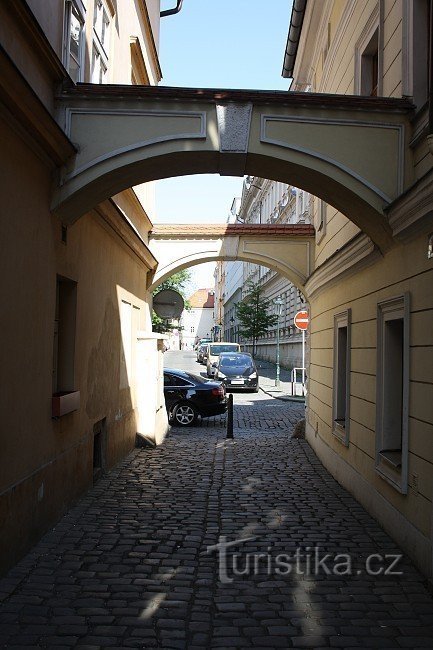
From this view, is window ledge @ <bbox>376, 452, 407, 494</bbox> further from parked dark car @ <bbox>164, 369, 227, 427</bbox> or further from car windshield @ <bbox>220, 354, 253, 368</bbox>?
car windshield @ <bbox>220, 354, 253, 368</bbox>

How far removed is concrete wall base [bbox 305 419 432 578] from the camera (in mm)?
5539

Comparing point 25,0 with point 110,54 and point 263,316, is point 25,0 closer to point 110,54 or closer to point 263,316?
point 110,54

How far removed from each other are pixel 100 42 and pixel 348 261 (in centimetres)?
450

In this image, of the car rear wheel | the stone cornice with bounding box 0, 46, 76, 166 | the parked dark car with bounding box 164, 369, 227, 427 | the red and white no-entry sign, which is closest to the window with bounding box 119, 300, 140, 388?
the parked dark car with bounding box 164, 369, 227, 427

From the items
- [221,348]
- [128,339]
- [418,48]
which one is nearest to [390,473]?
[418,48]

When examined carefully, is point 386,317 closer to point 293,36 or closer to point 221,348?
point 293,36

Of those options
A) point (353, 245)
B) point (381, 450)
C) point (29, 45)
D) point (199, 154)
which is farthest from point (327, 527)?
point (29, 45)

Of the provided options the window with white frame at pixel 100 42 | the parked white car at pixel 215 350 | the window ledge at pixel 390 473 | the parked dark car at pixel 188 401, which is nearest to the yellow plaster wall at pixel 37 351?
the window with white frame at pixel 100 42

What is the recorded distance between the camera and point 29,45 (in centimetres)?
568

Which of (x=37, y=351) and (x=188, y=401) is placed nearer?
(x=37, y=351)

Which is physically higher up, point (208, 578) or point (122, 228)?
point (122, 228)

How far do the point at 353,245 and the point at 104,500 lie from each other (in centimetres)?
442

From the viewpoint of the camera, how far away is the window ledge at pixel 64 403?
6.76 m

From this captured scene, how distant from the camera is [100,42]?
29.9ft
